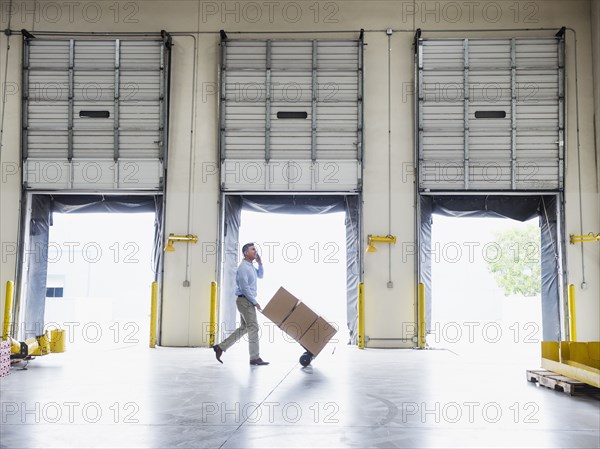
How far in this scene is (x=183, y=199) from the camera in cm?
1255

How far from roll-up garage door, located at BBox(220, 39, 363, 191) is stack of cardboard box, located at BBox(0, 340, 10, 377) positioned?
6.14 m

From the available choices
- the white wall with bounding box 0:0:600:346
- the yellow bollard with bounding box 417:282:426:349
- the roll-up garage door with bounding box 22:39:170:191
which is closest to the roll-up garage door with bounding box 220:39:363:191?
the white wall with bounding box 0:0:600:346

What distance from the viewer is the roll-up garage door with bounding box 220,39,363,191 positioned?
12.5 meters

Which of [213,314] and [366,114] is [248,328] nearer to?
[213,314]

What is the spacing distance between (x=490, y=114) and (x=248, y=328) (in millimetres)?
7511

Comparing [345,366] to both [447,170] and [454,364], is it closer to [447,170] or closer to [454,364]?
[454,364]

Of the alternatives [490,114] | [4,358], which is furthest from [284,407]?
[490,114]

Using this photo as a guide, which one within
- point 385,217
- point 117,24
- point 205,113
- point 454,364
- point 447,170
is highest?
point 117,24

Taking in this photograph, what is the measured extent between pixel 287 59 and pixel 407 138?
318 cm

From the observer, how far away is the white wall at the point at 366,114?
1220cm

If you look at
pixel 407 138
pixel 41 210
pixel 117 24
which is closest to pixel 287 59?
pixel 407 138

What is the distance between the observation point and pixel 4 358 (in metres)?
7.17

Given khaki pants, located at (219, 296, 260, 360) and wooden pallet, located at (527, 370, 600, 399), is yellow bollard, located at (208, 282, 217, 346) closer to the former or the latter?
khaki pants, located at (219, 296, 260, 360)

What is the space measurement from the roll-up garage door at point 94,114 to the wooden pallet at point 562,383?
8.64 metres
